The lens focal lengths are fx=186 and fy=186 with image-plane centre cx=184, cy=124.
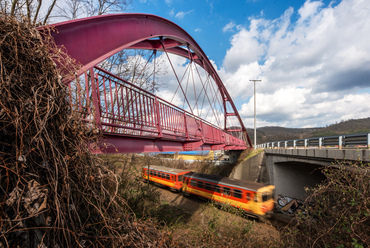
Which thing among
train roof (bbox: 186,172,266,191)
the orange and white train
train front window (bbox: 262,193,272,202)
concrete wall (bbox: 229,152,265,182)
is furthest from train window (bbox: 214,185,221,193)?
concrete wall (bbox: 229,152,265,182)

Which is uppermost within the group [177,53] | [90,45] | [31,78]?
→ [177,53]

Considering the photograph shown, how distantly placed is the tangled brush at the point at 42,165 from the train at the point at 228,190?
253 inches

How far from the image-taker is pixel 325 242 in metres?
5.13

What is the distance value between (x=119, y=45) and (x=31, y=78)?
2744 millimetres

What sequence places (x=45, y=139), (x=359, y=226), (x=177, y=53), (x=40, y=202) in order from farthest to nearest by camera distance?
(x=177, y=53) → (x=359, y=226) → (x=45, y=139) → (x=40, y=202)

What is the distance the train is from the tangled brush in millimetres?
6437

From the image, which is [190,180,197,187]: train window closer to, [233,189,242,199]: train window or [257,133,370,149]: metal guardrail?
[233,189,242,199]: train window

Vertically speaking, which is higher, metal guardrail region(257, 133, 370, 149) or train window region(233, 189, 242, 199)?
metal guardrail region(257, 133, 370, 149)

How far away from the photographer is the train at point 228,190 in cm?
991

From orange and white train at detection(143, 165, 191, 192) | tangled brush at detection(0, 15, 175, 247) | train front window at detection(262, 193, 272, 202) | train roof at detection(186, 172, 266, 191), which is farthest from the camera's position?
orange and white train at detection(143, 165, 191, 192)

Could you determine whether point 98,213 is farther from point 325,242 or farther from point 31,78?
point 325,242

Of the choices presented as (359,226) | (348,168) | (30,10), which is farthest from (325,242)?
(30,10)

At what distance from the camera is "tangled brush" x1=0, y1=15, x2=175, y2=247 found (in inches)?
62.4

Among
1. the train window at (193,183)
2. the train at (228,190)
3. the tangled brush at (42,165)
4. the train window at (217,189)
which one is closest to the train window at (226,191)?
the train at (228,190)
